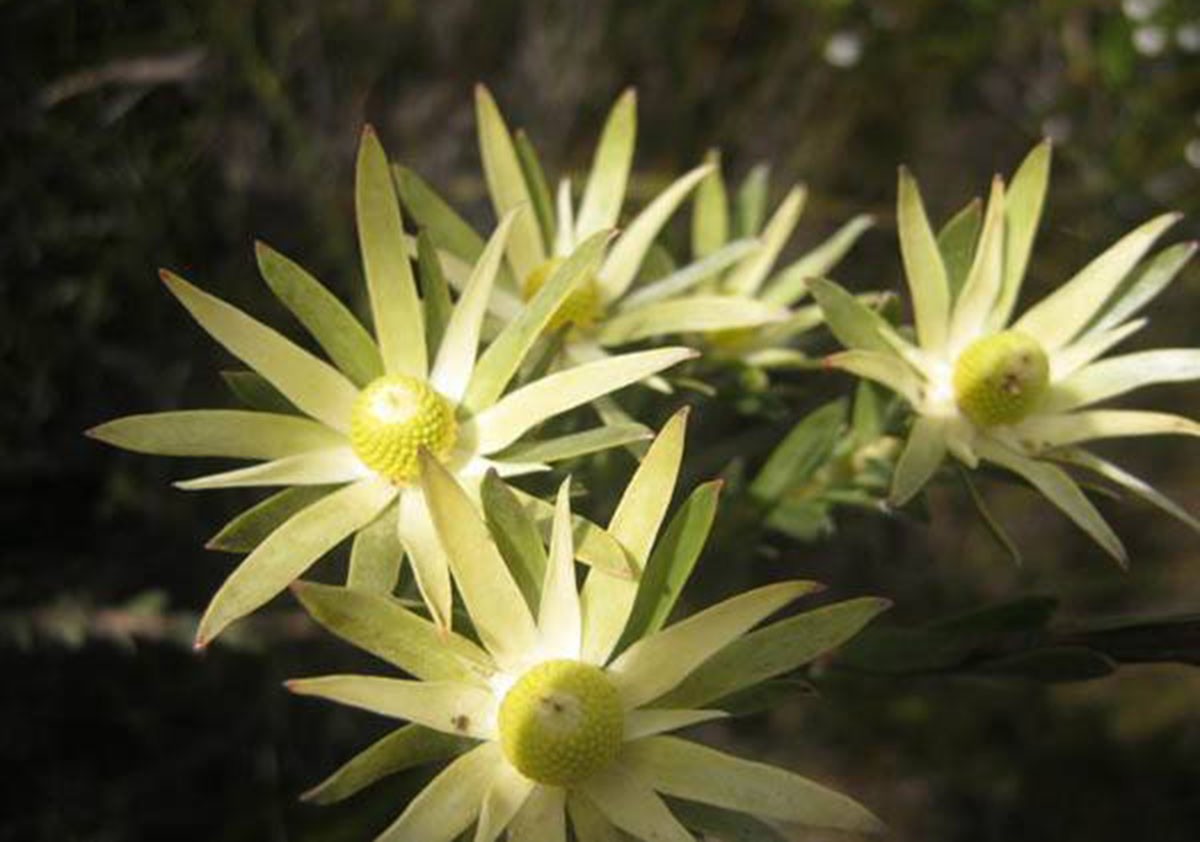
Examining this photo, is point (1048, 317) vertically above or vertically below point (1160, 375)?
above

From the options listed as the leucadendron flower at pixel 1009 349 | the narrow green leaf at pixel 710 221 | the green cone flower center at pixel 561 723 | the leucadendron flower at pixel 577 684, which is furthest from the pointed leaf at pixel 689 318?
the green cone flower center at pixel 561 723

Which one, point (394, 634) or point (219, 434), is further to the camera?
point (219, 434)

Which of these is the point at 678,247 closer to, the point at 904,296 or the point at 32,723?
the point at 904,296

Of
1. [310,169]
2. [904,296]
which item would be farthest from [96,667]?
[904,296]

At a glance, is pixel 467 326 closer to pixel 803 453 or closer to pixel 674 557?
pixel 674 557

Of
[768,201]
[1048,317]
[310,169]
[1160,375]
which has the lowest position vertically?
[1160,375]

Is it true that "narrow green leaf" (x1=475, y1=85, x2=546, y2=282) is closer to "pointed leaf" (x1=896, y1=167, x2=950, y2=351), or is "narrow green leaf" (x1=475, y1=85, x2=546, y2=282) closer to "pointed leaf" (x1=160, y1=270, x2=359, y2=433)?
"pointed leaf" (x1=160, y1=270, x2=359, y2=433)

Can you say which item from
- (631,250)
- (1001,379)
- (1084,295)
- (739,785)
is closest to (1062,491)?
(1001,379)
